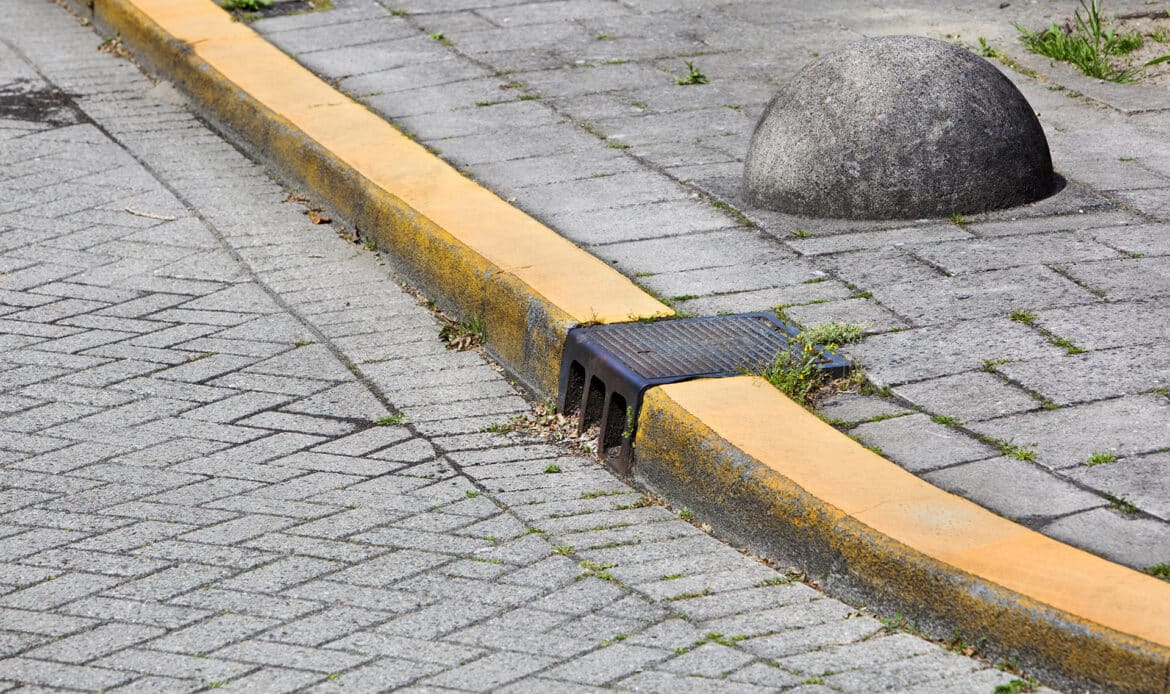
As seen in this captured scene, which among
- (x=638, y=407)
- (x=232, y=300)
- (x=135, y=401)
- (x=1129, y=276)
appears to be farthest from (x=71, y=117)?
(x=1129, y=276)

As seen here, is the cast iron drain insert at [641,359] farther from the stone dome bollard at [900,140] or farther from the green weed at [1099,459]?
the stone dome bollard at [900,140]

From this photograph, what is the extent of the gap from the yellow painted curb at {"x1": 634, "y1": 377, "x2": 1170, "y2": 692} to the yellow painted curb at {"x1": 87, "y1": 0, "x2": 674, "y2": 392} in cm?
67

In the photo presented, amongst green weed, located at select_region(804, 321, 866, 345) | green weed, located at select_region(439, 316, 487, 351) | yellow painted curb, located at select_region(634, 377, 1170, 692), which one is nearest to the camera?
yellow painted curb, located at select_region(634, 377, 1170, 692)

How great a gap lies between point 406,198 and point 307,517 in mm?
1934

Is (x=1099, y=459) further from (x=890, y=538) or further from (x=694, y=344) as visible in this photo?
(x=694, y=344)

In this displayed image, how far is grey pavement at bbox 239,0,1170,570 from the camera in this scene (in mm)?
3725

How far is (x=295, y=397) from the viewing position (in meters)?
4.56

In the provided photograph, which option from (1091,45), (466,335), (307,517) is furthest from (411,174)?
(1091,45)

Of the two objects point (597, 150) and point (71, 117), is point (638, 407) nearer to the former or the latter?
point (597, 150)

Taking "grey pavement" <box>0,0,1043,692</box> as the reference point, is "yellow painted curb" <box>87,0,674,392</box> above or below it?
above

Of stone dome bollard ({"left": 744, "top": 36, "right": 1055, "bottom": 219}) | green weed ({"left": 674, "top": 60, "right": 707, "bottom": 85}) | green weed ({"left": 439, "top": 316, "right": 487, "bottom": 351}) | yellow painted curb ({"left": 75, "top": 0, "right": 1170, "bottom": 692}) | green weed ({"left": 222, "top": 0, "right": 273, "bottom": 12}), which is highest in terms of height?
stone dome bollard ({"left": 744, "top": 36, "right": 1055, "bottom": 219})

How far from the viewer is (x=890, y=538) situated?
328 centimetres

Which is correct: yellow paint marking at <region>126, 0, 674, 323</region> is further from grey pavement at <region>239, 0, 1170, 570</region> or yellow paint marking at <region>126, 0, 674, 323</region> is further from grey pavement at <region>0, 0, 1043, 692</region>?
grey pavement at <region>0, 0, 1043, 692</region>

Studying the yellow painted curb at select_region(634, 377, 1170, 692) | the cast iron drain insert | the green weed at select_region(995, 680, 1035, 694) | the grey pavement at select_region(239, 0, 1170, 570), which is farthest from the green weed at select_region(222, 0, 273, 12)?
the green weed at select_region(995, 680, 1035, 694)
